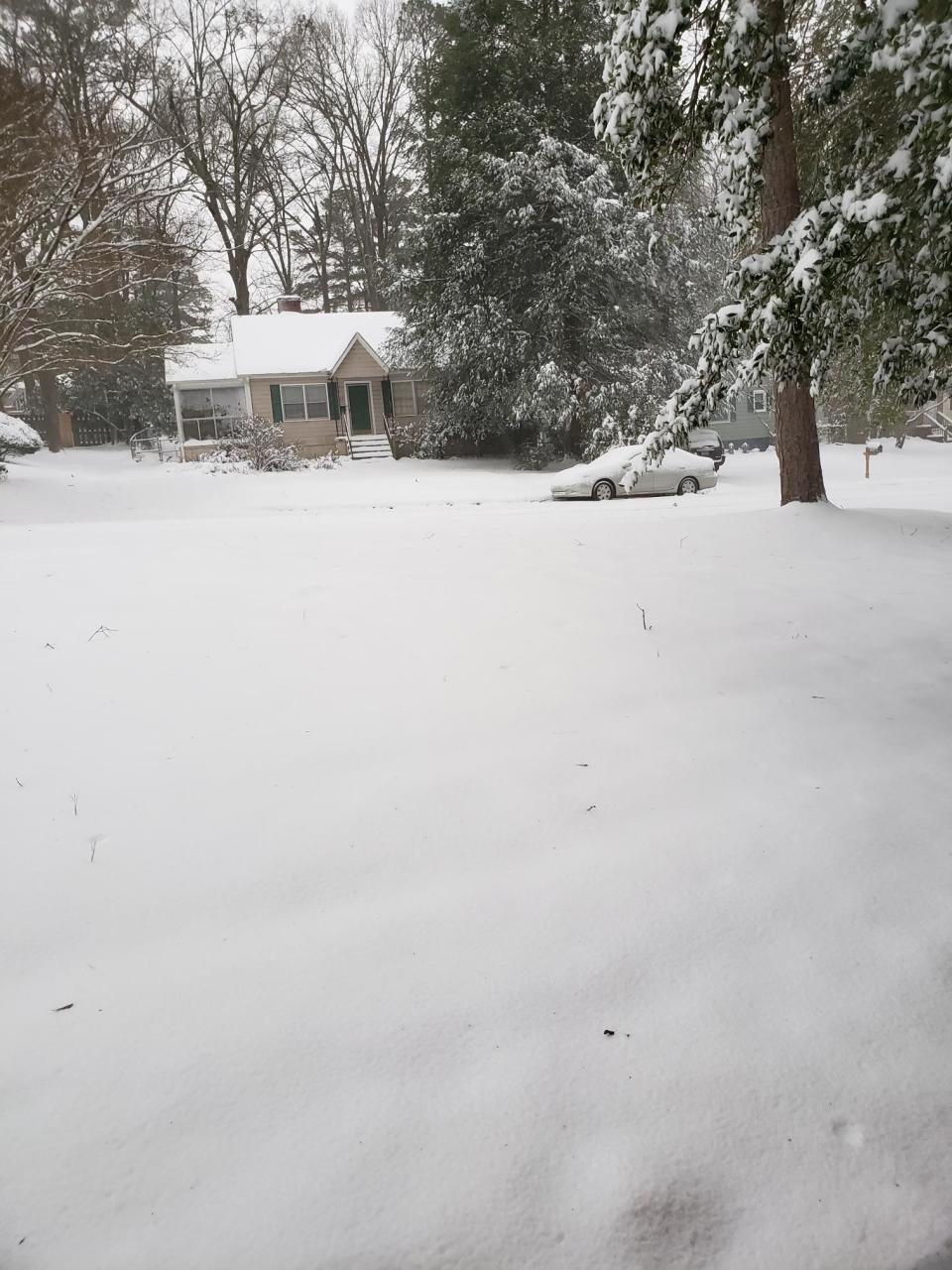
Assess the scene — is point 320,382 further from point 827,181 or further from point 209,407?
point 827,181

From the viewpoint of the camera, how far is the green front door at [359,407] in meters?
31.9

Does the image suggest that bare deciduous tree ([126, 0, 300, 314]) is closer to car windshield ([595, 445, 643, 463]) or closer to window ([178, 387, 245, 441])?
window ([178, 387, 245, 441])

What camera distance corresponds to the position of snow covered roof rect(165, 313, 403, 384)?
101 feet

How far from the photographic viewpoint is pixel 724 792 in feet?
11.7

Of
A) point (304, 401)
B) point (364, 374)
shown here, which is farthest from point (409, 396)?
point (304, 401)

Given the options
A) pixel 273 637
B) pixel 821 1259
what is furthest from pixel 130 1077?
pixel 273 637

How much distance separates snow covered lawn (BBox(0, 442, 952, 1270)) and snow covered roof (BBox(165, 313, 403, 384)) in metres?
27.2

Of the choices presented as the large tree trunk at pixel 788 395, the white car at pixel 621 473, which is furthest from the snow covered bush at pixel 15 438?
the large tree trunk at pixel 788 395

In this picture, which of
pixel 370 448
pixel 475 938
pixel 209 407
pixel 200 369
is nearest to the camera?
pixel 475 938

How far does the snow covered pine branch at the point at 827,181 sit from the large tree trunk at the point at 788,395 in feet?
4.75

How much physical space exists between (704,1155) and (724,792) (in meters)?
1.72

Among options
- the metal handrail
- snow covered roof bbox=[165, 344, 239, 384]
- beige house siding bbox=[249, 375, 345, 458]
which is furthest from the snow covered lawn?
the metal handrail

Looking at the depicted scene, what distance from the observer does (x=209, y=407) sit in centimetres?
3203

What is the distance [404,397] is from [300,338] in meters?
4.52
